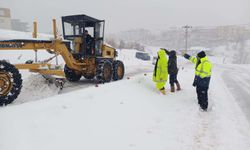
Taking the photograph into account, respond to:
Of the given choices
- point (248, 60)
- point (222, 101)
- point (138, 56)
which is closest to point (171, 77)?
point (222, 101)

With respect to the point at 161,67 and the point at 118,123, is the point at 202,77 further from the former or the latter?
the point at 118,123

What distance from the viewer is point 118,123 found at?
5.23m

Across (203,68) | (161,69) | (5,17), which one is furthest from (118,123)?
(5,17)

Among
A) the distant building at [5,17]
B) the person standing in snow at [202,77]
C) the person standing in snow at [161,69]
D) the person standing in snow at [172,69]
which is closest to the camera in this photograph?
the person standing in snow at [202,77]

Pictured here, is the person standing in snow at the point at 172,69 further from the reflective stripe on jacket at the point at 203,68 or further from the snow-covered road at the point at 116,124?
the snow-covered road at the point at 116,124

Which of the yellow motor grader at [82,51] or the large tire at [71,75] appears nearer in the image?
the yellow motor grader at [82,51]

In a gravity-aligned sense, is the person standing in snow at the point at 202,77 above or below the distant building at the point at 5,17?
below

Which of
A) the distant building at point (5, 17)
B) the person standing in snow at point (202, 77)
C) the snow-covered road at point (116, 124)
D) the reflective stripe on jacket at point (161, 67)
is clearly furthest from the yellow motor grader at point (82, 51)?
the distant building at point (5, 17)

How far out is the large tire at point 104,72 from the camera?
402 inches

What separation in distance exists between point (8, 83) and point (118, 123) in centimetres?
302

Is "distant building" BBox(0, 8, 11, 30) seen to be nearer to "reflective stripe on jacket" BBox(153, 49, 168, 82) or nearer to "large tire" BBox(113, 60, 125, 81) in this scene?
"large tire" BBox(113, 60, 125, 81)

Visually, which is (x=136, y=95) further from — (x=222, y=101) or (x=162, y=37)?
(x=162, y=37)

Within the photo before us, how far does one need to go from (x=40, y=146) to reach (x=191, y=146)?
260 cm

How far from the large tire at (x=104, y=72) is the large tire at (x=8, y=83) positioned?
432 centimetres
